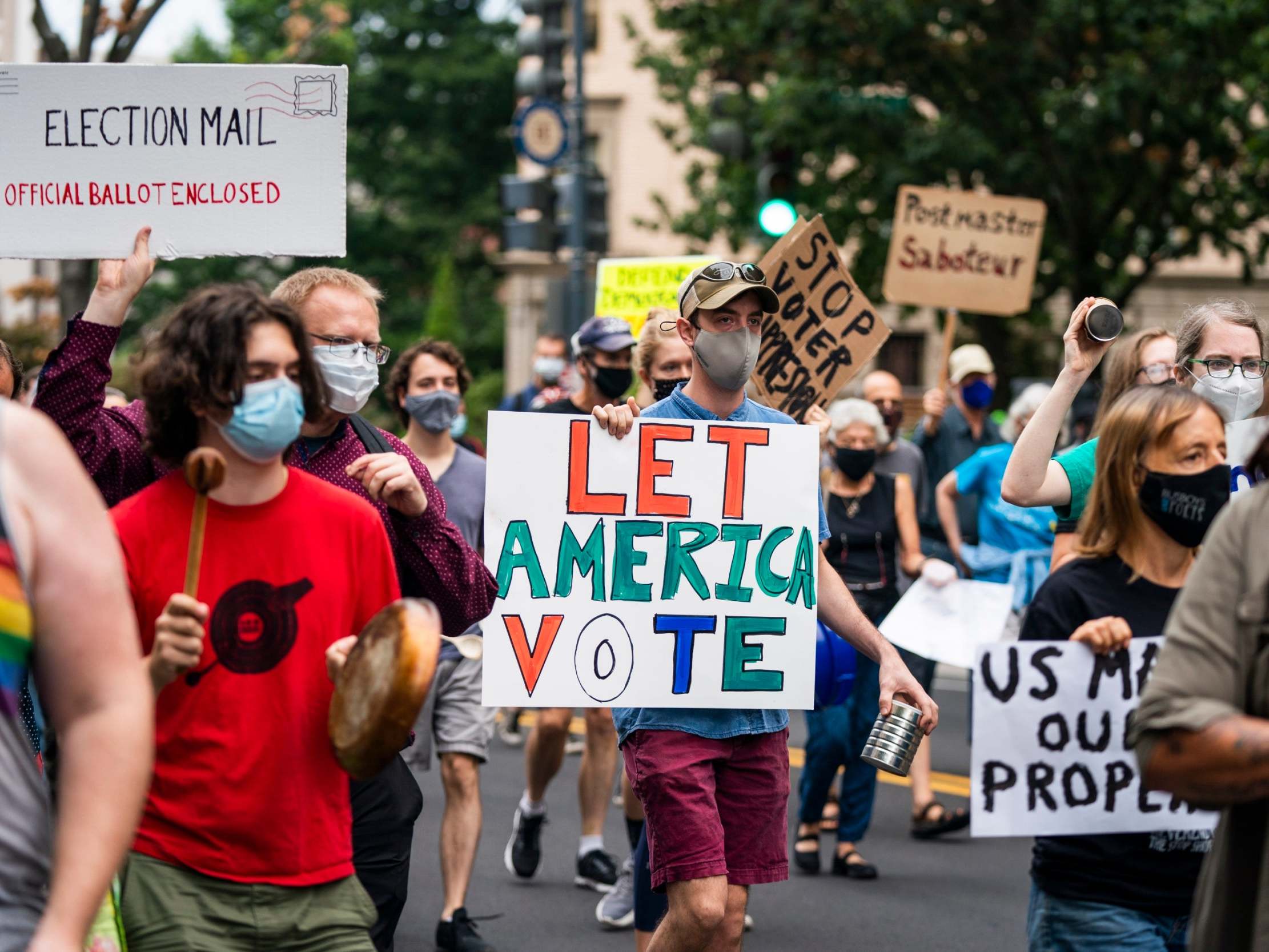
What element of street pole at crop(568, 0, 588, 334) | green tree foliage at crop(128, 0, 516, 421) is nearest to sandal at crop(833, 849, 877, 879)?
street pole at crop(568, 0, 588, 334)

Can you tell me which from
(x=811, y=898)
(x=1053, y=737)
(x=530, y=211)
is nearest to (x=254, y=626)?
(x=1053, y=737)

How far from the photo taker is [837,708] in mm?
7371

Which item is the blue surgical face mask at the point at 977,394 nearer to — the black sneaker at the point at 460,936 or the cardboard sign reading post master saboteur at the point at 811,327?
the cardboard sign reading post master saboteur at the point at 811,327

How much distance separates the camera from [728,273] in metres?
4.58

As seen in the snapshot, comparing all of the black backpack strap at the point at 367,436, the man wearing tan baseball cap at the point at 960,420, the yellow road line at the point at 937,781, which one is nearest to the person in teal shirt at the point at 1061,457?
the black backpack strap at the point at 367,436

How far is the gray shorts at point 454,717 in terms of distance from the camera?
6277mm

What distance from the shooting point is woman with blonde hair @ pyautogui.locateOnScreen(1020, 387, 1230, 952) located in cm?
330

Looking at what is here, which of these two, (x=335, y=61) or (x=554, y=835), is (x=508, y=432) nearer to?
(x=554, y=835)

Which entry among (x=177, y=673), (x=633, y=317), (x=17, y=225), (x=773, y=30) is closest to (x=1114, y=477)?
(x=177, y=673)

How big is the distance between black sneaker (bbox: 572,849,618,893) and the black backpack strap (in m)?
3.49

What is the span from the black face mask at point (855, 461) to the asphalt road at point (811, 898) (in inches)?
69.3

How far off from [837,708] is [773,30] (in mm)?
14001

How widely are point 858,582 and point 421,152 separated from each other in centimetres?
3586

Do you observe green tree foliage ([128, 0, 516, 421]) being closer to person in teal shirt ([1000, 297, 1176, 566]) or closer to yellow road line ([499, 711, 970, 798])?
yellow road line ([499, 711, 970, 798])
